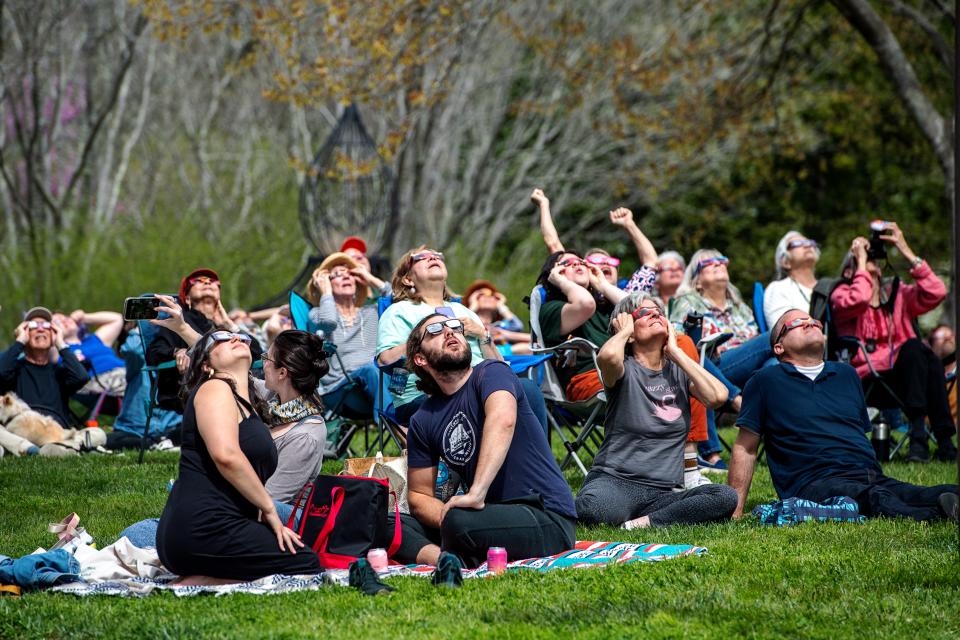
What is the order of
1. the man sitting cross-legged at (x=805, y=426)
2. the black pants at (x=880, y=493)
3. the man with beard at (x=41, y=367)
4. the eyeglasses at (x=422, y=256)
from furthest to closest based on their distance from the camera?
the man with beard at (x=41, y=367) → the eyeglasses at (x=422, y=256) → the man sitting cross-legged at (x=805, y=426) → the black pants at (x=880, y=493)

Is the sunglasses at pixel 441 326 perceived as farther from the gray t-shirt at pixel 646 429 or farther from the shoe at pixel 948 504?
the shoe at pixel 948 504

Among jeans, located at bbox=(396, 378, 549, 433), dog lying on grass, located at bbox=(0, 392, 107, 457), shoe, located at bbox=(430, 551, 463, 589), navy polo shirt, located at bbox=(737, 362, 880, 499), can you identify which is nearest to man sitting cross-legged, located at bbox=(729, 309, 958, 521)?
navy polo shirt, located at bbox=(737, 362, 880, 499)

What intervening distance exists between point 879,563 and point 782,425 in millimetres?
1441

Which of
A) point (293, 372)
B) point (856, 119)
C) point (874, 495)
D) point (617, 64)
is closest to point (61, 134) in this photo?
point (617, 64)

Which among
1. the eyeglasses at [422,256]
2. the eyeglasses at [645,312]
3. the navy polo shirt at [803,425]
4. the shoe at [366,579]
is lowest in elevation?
the shoe at [366,579]

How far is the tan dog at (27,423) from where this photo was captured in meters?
9.17

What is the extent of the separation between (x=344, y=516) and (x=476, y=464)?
23.3 inches

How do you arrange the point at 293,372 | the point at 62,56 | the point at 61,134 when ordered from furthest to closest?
the point at 61,134 → the point at 62,56 → the point at 293,372

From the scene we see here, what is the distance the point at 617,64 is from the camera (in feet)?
59.9

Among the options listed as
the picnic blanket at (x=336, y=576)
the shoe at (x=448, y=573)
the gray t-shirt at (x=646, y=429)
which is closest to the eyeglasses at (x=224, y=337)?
the picnic blanket at (x=336, y=576)

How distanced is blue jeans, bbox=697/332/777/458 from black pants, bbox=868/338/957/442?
0.88 m

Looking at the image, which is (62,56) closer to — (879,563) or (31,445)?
(31,445)

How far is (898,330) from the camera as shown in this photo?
844cm

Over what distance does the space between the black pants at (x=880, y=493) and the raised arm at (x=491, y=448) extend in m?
1.88
